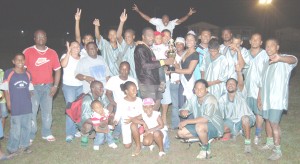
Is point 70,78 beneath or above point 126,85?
above

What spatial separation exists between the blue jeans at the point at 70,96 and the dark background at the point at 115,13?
4872 centimetres

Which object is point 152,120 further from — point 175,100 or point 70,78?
point 70,78

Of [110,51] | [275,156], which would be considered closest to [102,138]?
[110,51]

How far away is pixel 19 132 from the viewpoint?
6.02 metres

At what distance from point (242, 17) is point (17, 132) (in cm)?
5842

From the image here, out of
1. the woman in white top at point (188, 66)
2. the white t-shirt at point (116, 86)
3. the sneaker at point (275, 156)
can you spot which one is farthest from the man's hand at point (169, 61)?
the sneaker at point (275, 156)

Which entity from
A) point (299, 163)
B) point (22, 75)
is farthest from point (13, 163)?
point (299, 163)

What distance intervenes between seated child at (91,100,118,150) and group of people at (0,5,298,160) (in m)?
0.02

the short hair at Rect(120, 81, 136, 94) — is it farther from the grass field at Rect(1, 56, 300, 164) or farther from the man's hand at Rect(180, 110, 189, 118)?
the grass field at Rect(1, 56, 300, 164)

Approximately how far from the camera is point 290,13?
61.0m

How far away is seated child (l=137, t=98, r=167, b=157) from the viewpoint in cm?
606

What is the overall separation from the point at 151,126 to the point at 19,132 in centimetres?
252

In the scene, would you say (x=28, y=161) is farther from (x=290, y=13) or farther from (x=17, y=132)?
(x=290, y=13)

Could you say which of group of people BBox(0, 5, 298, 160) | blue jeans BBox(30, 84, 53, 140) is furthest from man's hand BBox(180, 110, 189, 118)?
blue jeans BBox(30, 84, 53, 140)
